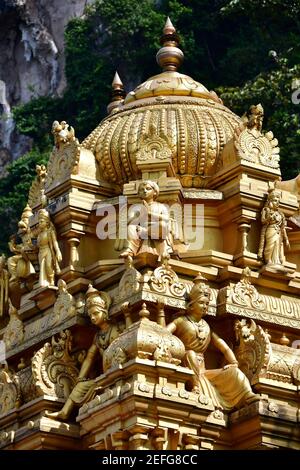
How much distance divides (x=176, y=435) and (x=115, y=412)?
692mm

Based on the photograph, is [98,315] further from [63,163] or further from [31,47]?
[31,47]

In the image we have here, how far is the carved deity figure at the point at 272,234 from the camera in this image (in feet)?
71.5

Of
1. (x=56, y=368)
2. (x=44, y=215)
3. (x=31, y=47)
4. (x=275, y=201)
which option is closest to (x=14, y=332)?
(x=56, y=368)

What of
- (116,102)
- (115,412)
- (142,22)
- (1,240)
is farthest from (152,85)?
(142,22)

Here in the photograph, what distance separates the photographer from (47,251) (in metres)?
22.1

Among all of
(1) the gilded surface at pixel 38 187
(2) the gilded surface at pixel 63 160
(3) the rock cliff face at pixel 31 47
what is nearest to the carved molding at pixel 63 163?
(2) the gilded surface at pixel 63 160

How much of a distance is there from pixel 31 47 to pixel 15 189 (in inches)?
439

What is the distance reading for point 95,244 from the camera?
877 inches

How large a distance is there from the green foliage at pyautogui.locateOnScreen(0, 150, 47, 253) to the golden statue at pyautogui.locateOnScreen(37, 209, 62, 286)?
82.1 feet

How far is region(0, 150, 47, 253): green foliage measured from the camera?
4912cm

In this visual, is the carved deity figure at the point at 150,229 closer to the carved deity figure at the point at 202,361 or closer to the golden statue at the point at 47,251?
the carved deity figure at the point at 202,361

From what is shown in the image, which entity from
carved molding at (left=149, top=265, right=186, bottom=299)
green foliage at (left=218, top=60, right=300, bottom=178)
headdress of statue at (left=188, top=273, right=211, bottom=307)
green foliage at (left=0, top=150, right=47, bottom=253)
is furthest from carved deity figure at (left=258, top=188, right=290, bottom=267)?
green foliage at (left=0, top=150, right=47, bottom=253)
